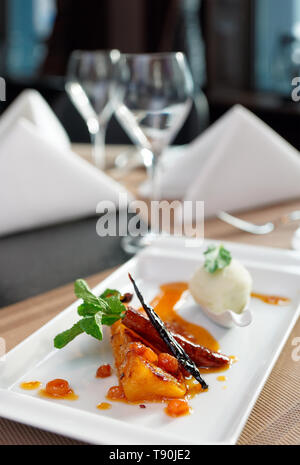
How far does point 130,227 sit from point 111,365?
61cm

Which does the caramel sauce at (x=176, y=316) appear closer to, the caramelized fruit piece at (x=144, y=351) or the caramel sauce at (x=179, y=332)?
the caramel sauce at (x=179, y=332)

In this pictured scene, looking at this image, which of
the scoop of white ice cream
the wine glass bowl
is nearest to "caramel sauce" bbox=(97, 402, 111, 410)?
the scoop of white ice cream

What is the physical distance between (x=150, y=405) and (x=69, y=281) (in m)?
0.44

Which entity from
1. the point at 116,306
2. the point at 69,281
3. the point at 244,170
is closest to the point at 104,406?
the point at 116,306

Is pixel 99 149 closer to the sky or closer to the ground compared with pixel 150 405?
closer to the ground

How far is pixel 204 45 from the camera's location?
4.05m

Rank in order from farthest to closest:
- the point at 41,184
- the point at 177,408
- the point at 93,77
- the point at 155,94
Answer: the point at 93,77 < the point at 41,184 < the point at 155,94 < the point at 177,408

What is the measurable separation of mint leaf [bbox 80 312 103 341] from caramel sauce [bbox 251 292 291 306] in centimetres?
34

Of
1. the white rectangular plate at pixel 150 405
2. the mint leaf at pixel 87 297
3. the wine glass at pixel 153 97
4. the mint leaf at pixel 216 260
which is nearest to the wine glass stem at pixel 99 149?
the wine glass at pixel 153 97

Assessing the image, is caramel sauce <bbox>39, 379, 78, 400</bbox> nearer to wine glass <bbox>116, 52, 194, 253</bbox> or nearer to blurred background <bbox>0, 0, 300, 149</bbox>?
wine glass <bbox>116, 52, 194, 253</bbox>

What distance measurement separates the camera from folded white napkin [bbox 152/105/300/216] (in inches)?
55.4

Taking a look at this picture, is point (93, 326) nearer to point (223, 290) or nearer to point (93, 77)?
point (223, 290)

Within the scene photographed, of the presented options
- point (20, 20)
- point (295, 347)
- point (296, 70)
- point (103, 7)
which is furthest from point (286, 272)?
point (20, 20)

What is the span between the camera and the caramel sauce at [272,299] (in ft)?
3.25
